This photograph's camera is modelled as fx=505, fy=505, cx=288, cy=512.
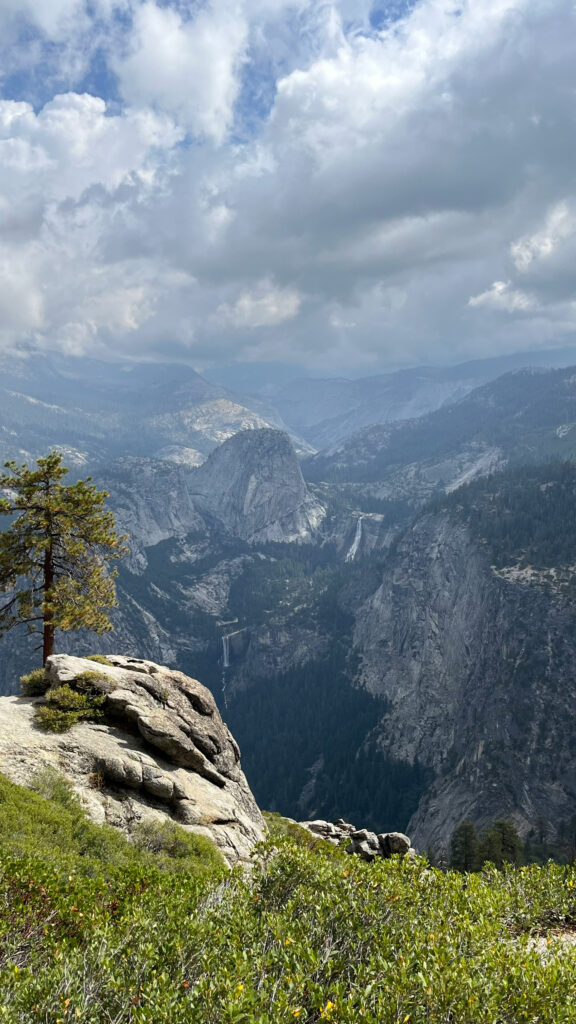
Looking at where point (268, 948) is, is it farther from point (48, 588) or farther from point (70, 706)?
point (48, 588)

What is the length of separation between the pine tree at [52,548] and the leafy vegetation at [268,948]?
21027 millimetres

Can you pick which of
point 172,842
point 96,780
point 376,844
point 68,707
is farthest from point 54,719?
point 376,844

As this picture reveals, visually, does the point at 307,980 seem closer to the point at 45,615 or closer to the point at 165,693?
the point at 165,693

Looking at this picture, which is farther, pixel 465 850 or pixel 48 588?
pixel 465 850

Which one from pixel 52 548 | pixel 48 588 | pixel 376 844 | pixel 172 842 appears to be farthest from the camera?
pixel 376 844

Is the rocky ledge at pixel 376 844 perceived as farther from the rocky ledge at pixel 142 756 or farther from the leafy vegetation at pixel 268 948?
the leafy vegetation at pixel 268 948

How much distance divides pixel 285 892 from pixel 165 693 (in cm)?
2356

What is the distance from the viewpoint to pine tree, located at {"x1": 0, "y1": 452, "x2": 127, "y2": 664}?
38.4 m

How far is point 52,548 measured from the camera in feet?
131

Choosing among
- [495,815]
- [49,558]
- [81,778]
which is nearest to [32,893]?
[81,778]

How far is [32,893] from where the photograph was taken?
1552 cm

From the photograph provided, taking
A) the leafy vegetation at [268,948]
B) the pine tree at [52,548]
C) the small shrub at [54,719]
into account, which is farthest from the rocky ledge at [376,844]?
the pine tree at [52,548]

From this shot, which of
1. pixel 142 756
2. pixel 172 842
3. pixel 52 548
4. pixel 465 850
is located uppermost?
pixel 52 548

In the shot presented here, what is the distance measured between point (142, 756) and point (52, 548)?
17.7 metres
